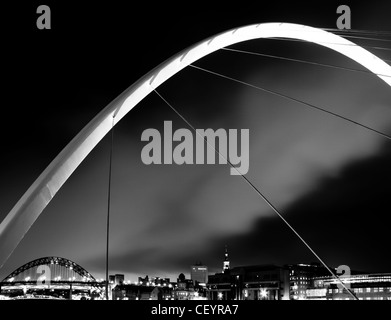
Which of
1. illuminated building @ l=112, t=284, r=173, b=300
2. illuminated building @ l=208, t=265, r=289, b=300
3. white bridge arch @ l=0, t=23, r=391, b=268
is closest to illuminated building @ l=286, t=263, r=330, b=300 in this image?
illuminated building @ l=208, t=265, r=289, b=300

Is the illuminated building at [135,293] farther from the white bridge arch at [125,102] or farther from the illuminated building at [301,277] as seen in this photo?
the white bridge arch at [125,102]

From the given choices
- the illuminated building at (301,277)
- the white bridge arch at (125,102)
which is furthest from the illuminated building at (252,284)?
the white bridge arch at (125,102)

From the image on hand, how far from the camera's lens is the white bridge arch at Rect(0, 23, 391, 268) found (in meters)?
6.89

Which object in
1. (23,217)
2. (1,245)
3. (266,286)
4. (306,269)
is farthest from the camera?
(306,269)

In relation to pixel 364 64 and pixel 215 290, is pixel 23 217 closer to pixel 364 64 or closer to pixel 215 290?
pixel 364 64

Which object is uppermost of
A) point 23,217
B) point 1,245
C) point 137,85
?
point 137,85

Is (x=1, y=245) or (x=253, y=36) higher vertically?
(x=253, y=36)

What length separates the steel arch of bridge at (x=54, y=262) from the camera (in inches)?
4181

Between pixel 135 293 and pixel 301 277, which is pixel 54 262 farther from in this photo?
pixel 301 277

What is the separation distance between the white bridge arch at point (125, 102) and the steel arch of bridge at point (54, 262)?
346 feet

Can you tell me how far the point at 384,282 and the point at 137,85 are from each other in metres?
96.3
